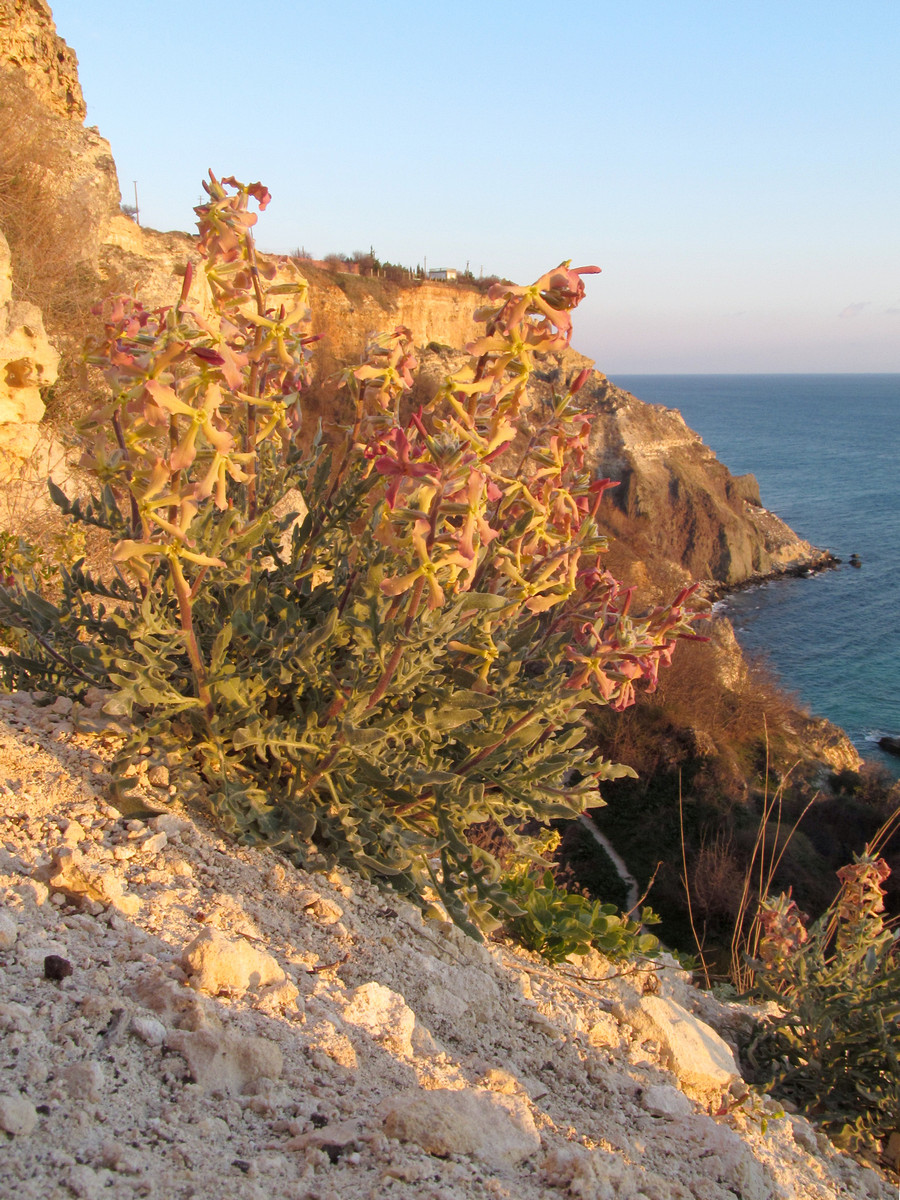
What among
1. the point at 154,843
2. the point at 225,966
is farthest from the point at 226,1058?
the point at 154,843

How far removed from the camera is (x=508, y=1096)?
1.92m

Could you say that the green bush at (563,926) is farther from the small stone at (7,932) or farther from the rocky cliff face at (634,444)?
the rocky cliff face at (634,444)

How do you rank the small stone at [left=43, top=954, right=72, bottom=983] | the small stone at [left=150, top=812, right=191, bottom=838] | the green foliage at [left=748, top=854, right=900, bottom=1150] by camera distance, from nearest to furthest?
1. the small stone at [left=43, top=954, right=72, bottom=983]
2. the small stone at [left=150, top=812, right=191, bottom=838]
3. the green foliage at [left=748, top=854, right=900, bottom=1150]

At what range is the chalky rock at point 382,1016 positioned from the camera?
2061mm

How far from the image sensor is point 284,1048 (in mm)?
1829

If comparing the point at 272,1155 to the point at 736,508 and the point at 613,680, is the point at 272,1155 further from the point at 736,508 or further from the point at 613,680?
the point at 736,508

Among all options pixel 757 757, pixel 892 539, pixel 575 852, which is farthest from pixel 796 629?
pixel 575 852

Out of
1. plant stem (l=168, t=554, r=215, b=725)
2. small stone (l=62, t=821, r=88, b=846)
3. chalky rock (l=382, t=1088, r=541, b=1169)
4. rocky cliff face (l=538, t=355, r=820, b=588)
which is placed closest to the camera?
chalky rock (l=382, t=1088, r=541, b=1169)

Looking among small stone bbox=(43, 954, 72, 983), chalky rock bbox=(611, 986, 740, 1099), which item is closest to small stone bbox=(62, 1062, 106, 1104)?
small stone bbox=(43, 954, 72, 983)

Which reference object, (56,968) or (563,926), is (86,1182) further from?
(563,926)

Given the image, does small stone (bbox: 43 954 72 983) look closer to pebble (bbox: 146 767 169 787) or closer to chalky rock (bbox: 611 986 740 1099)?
pebble (bbox: 146 767 169 787)

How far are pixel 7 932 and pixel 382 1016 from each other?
0.94 meters

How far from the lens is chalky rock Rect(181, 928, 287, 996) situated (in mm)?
1875

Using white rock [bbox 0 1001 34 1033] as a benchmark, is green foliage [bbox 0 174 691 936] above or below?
above
